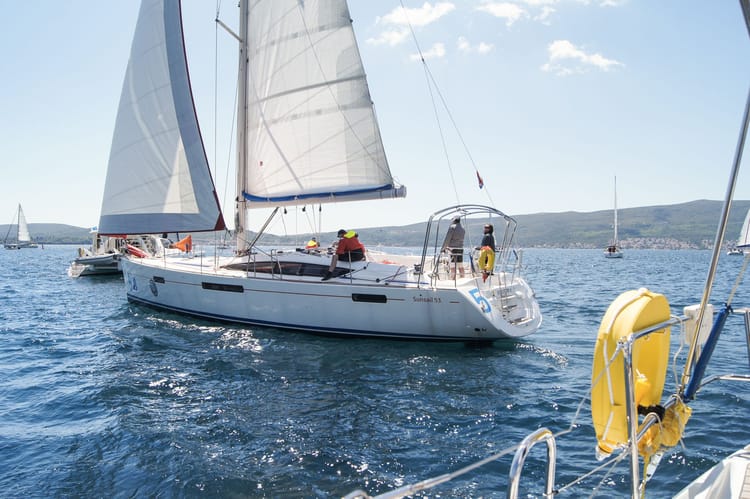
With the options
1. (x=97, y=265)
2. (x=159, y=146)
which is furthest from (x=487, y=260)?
(x=97, y=265)

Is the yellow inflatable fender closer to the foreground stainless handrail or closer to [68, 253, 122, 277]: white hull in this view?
the foreground stainless handrail

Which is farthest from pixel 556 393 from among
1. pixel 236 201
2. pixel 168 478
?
pixel 236 201

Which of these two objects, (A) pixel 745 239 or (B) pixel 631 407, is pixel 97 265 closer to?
(B) pixel 631 407

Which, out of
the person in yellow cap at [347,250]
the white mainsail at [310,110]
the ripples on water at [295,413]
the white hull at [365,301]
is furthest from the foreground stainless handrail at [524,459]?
the white mainsail at [310,110]

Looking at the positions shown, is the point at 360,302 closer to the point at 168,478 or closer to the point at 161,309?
the point at 168,478

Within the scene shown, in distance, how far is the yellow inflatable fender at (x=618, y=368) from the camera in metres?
2.87

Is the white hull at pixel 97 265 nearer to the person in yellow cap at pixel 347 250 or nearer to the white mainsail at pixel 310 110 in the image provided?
the white mainsail at pixel 310 110

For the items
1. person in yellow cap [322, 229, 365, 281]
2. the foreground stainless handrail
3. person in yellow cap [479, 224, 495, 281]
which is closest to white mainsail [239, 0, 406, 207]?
person in yellow cap [322, 229, 365, 281]

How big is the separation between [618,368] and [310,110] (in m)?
11.0

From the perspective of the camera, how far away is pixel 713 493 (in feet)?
9.39

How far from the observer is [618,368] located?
285cm

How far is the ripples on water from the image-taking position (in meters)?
4.82

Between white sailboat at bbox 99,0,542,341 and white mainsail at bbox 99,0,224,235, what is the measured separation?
0.03 meters

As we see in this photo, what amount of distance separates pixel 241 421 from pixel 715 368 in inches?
323
